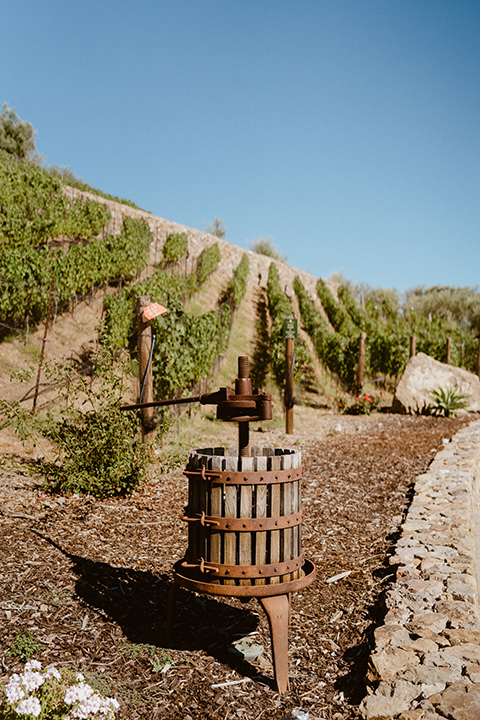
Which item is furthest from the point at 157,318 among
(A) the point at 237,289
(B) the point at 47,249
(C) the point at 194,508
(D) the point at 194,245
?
(D) the point at 194,245

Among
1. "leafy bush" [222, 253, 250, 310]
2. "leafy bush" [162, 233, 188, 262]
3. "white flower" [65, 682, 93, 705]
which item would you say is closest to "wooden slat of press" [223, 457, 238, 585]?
"white flower" [65, 682, 93, 705]

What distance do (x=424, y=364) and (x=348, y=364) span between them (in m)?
2.71

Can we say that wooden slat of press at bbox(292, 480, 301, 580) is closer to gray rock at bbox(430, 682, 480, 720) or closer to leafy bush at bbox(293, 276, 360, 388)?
gray rock at bbox(430, 682, 480, 720)

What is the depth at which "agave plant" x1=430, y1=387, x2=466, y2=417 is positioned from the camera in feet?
39.8

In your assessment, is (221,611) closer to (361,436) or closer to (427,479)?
(427,479)

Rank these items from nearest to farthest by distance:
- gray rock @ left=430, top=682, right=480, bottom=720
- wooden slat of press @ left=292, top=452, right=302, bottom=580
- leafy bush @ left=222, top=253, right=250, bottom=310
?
gray rock @ left=430, top=682, right=480, bottom=720 → wooden slat of press @ left=292, top=452, right=302, bottom=580 → leafy bush @ left=222, top=253, right=250, bottom=310

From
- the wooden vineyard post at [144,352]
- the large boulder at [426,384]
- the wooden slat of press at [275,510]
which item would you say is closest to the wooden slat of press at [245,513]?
the wooden slat of press at [275,510]

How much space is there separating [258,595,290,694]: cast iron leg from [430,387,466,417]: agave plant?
415 inches

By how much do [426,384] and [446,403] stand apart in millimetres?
888

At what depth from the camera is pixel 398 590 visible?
→ 10.7 feet

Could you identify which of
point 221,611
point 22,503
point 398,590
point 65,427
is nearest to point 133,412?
point 65,427

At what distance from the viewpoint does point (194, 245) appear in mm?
25891

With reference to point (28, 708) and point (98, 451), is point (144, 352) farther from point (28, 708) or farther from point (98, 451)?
point (28, 708)

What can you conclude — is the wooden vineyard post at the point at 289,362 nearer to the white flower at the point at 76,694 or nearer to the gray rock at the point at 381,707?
the gray rock at the point at 381,707
